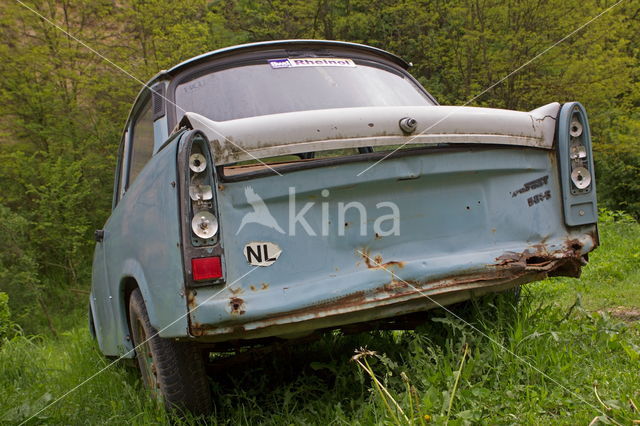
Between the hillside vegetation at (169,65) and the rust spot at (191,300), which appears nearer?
the rust spot at (191,300)

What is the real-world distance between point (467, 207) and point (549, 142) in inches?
20.9

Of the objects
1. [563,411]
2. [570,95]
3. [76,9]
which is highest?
[76,9]

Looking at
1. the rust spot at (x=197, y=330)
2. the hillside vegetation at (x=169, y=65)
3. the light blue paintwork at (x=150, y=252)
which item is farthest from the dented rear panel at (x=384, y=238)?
the hillside vegetation at (x=169, y=65)

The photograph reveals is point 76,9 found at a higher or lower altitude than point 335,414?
higher

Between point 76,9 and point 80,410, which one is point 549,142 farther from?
point 76,9

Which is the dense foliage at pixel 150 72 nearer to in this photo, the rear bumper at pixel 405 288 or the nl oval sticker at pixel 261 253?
the rear bumper at pixel 405 288

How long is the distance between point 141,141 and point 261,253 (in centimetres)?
179

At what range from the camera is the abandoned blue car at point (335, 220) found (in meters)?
2.40

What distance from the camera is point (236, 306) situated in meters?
2.35

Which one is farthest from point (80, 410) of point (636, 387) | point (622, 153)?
point (622, 153)

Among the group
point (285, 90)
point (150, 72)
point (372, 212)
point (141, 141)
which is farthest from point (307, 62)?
point (150, 72)

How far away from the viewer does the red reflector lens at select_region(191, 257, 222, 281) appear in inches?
91.7

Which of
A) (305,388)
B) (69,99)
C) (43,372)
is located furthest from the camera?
(69,99)

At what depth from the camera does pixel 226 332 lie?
2.36m
